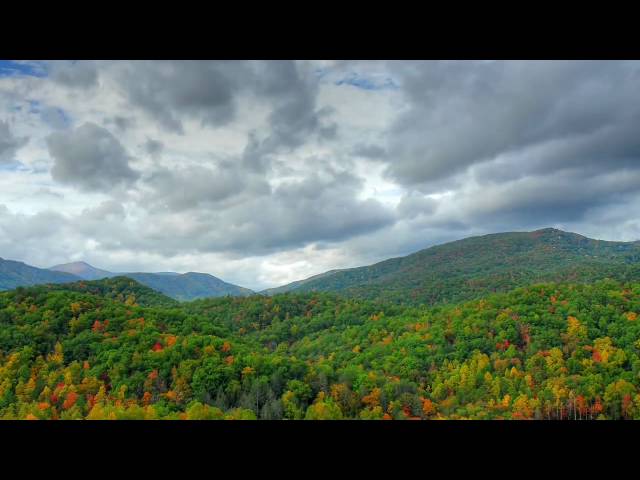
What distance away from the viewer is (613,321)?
41156 millimetres

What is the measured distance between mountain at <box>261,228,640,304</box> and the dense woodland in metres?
42.6

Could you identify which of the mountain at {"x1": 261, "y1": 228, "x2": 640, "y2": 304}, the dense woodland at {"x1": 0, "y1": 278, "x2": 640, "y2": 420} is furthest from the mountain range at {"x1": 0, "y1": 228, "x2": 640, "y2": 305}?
the dense woodland at {"x1": 0, "y1": 278, "x2": 640, "y2": 420}

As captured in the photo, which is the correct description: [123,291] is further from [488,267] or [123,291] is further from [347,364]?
[488,267]

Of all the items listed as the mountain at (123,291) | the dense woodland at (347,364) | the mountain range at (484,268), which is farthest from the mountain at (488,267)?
the mountain at (123,291)

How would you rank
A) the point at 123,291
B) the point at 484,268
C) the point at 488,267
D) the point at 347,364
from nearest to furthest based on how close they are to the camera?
the point at 347,364 < the point at 123,291 < the point at 484,268 < the point at 488,267

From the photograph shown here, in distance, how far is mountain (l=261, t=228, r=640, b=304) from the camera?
3701 inches

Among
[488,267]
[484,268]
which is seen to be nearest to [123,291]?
[484,268]

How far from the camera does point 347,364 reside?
43.3 metres

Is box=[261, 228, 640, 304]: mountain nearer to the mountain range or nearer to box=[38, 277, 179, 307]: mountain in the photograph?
the mountain range

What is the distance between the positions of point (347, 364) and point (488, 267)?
113470 mm

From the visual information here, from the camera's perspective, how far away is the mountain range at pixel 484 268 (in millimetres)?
94062
